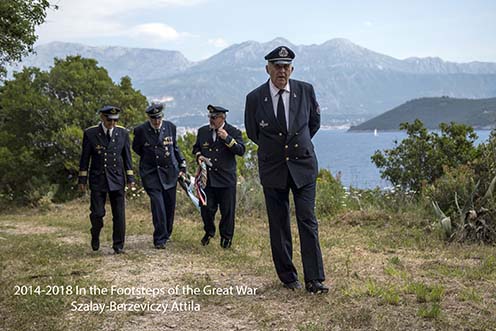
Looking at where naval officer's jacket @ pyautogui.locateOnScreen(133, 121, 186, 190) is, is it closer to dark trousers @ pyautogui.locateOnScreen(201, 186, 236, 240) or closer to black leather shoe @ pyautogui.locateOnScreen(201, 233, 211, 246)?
dark trousers @ pyautogui.locateOnScreen(201, 186, 236, 240)

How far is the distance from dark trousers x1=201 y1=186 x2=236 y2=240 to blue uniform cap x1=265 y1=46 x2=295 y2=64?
10.3 feet

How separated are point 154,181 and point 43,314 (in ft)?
11.3

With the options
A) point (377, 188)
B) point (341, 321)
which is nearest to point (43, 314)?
point (341, 321)

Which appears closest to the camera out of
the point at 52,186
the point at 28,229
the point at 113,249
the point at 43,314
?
the point at 43,314

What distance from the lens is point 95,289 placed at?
5898mm

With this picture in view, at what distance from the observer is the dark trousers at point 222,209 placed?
26.8 feet

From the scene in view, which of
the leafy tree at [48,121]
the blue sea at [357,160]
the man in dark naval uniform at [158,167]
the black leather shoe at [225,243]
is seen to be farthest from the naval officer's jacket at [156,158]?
the leafy tree at [48,121]

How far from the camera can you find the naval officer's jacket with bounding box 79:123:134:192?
7.93 m

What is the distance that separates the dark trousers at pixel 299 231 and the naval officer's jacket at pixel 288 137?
12 centimetres

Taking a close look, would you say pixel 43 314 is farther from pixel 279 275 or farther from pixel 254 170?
pixel 254 170

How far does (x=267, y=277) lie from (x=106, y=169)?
115 inches

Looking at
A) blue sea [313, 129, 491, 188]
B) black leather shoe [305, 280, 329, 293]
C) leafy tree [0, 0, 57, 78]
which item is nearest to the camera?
black leather shoe [305, 280, 329, 293]

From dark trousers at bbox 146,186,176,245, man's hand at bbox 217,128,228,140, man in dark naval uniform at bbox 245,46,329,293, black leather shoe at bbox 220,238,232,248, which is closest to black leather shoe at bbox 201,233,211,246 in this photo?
black leather shoe at bbox 220,238,232,248

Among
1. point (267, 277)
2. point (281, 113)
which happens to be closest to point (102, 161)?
point (267, 277)
